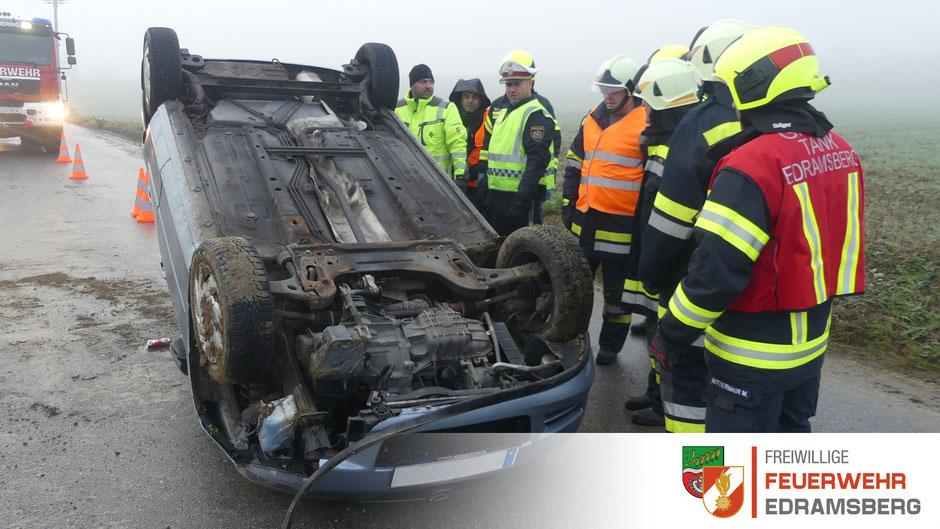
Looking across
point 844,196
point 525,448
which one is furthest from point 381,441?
point 844,196

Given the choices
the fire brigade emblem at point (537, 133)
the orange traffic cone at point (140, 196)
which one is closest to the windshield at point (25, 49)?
the orange traffic cone at point (140, 196)

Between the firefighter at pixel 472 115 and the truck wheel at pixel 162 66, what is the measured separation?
9.23ft

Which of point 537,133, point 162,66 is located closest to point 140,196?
point 162,66

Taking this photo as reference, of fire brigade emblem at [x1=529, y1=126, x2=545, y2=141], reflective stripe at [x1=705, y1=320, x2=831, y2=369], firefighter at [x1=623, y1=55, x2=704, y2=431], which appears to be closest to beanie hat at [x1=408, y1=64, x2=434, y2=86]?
fire brigade emblem at [x1=529, y1=126, x2=545, y2=141]

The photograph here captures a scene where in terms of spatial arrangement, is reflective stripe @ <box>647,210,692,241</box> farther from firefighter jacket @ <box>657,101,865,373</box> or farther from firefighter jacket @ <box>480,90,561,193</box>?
firefighter jacket @ <box>480,90,561,193</box>

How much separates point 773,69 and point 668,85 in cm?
146

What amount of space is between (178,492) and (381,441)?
1172mm

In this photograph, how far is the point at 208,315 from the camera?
3.16 metres

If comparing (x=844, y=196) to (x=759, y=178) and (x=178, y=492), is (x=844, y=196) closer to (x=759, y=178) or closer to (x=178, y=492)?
(x=759, y=178)

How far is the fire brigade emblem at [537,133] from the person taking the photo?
5.39 metres

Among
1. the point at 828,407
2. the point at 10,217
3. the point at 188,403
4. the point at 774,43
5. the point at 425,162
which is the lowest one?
the point at 10,217

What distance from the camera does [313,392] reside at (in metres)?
3.09

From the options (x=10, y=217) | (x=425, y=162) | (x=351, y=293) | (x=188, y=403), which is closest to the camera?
(x=351, y=293)

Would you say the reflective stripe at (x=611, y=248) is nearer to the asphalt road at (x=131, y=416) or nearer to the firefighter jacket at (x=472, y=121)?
the asphalt road at (x=131, y=416)
